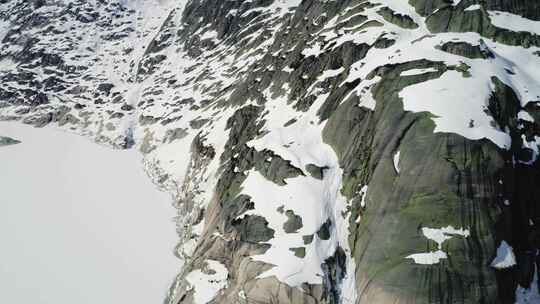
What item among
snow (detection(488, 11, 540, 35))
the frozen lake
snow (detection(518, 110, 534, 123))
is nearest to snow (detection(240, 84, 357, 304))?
the frozen lake

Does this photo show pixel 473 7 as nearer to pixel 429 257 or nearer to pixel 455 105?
pixel 455 105

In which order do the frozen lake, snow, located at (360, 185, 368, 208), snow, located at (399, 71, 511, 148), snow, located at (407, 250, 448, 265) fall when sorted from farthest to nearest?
1. the frozen lake
2. snow, located at (360, 185, 368, 208)
3. snow, located at (399, 71, 511, 148)
4. snow, located at (407, 250, 448, 265)

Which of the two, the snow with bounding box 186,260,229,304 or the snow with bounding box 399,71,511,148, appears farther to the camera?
the snow with bounding box 186,260,229,304

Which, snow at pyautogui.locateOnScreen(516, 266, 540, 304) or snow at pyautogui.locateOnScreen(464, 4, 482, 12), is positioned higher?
snow at pyautogui.locateOnScreen(464, 4, 482, 12)

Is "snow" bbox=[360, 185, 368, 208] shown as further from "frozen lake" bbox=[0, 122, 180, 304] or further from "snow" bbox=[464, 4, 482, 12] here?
"snow" bbox=[464, 4, 482, 12]

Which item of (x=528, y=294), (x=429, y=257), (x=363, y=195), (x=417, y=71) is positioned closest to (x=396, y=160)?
(x=363, y=195)

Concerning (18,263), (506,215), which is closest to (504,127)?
(506,215)

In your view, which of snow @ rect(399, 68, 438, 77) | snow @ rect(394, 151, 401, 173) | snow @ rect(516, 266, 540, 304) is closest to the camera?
snow @ rect(516, 266, 540, 304)
